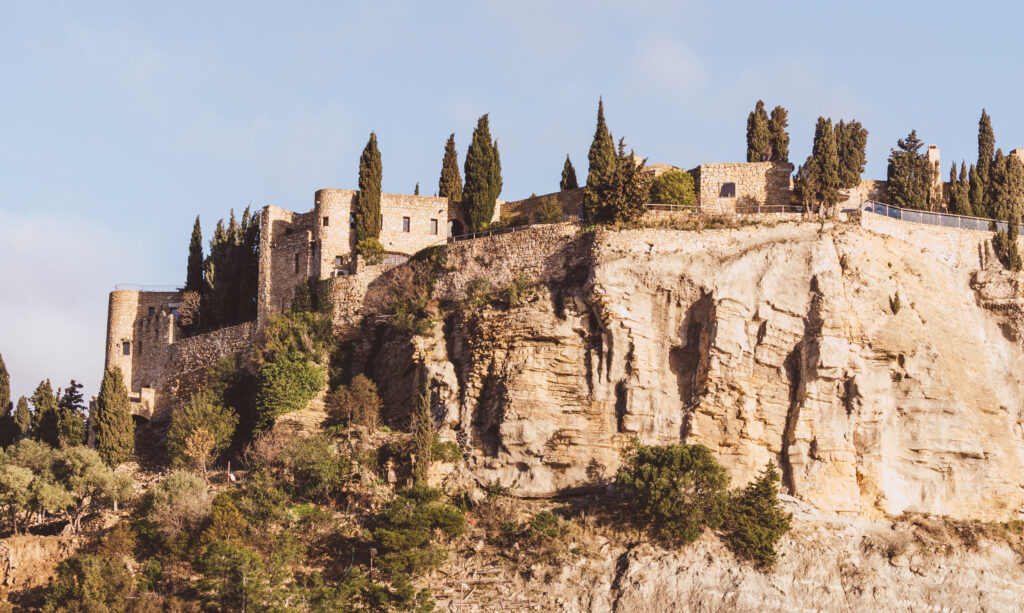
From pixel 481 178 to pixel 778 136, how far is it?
1118 cm

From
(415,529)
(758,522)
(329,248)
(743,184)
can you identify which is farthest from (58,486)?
(743,184)

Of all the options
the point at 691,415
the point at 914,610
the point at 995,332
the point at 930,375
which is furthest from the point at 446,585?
the point at 995,332

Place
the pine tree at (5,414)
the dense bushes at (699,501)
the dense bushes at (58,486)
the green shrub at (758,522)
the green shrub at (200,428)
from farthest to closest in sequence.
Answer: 1. the pine tree at (5,414)
2. the green shrub at (200,428)
3. the dense bushes at (58,486)
4. the dense bushes at (699,501)
5. the green shrub at (758,522)

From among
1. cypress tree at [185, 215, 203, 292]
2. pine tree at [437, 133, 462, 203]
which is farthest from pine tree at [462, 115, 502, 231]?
cypress tree at [185, 215, 203, 292]

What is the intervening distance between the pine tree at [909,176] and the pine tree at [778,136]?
390 cm

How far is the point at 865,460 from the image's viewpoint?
4756 cm

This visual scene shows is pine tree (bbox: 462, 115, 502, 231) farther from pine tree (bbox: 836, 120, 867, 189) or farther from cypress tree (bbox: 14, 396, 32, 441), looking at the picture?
cypress tree (bbox: 14, 396, 32, 441)

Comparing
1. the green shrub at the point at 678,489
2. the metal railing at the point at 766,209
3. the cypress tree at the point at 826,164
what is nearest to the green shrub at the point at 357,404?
the green shrub at the point at 678,489

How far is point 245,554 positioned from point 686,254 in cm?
1703

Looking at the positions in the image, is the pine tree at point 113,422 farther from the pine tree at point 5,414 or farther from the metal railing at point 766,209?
the metal railing at point 766,209

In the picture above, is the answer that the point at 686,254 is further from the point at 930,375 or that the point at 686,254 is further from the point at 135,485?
the point at 135,485

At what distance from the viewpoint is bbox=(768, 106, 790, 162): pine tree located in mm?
58344

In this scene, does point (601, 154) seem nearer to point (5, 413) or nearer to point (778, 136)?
point (778, 136)

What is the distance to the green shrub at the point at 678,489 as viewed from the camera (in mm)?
44812
